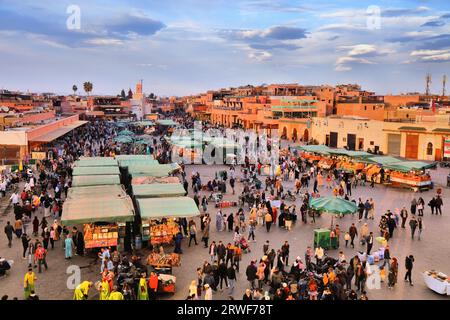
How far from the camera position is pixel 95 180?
65.2 ft

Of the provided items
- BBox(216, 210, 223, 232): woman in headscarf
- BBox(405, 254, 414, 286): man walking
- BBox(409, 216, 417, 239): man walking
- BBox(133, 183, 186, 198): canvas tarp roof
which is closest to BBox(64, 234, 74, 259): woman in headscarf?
BBox(133, 183, 186, 198): canvas tarp roof

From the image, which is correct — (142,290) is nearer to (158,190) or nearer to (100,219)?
(100,219)

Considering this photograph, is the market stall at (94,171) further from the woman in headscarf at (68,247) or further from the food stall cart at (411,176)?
the food stall cart at (411,176)

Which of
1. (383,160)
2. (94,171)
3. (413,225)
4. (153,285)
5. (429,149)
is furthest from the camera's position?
(429,149)

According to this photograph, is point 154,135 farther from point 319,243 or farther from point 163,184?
point 319,243

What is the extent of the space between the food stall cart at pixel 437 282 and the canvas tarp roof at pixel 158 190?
964 cm

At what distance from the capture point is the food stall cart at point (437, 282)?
11.2m

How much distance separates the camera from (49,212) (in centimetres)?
1897

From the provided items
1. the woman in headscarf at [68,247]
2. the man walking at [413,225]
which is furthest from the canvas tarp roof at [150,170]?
the man walking at [413,225]

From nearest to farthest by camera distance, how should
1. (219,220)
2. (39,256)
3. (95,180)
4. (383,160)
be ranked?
(39,256) < (219,220) < (95,180) < (383,160)

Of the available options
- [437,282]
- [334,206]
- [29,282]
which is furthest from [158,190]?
[437,282]

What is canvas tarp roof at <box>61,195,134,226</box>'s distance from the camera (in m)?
13.8

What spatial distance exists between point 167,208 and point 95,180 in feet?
20.2

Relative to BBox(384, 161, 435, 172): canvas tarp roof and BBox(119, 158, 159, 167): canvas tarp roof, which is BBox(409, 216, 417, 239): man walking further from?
BBox(119, 158, 159, 167): canvas tarp roof
